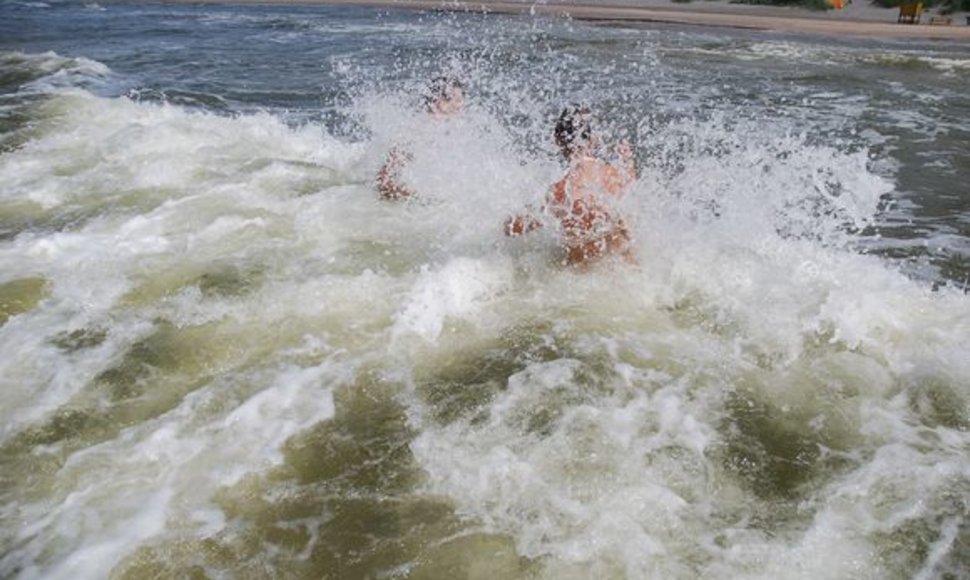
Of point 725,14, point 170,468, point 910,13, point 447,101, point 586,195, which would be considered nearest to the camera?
point 170,468

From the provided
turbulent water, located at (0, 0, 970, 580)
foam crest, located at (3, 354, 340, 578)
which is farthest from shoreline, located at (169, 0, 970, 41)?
foam crest, located at (3, 354, 340, 578)

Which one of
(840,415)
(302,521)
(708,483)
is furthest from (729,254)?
(302,521)

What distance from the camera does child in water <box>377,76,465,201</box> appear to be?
7031mm

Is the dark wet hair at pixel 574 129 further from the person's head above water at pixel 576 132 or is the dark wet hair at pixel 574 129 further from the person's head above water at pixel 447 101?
the person's head above water at pixel 447 101

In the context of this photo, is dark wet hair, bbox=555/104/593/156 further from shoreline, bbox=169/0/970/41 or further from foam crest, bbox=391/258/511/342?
shoreline, bbox=169/0/970/41

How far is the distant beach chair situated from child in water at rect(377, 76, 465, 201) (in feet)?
80.3

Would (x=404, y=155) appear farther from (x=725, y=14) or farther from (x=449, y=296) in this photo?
(x=725, y=14)

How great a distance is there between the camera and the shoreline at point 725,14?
76.8 ft

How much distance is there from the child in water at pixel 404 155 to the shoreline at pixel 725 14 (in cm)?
2076

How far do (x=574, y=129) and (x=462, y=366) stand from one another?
1.89 metres

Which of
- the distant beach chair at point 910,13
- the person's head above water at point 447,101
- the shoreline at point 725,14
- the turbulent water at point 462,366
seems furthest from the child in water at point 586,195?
the distant beach chair at point 910,13

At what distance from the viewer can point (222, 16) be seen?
29.8 meters

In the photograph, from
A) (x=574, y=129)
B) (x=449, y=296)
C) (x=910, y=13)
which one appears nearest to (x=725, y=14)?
(x=910, y=13)

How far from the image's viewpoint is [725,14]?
29.2 meters
